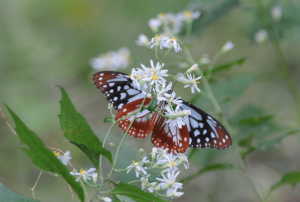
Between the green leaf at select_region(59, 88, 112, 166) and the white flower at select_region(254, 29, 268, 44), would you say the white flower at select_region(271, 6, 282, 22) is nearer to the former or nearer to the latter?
the white flower at select_region(254, 29, 268, 44)

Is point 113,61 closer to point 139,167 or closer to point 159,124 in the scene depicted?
point 159,124

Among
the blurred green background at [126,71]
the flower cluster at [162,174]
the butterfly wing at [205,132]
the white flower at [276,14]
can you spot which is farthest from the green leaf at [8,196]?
the white flower at [276,14]

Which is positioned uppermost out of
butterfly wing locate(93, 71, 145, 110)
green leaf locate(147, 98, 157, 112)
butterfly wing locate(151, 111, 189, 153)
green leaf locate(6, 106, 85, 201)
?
butterfly wing locate(93, 71, 145, 110)

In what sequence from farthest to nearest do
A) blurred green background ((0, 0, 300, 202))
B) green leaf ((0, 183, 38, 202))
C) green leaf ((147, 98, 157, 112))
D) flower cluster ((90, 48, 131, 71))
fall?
1. blurred green background ((0, 0, 300, 202))
2. flower cluster ((90, 48, 131, 71))
3. green leaf ((147, 98, 157, 112))
4. green leaf ((0, 183, 38, 202))

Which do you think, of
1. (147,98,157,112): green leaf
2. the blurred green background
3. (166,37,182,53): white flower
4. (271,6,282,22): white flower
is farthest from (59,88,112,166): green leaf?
(271,6,282,22): white flower

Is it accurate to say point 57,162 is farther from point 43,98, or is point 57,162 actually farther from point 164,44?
point 43,98

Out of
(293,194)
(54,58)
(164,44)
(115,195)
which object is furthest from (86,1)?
(115,195)

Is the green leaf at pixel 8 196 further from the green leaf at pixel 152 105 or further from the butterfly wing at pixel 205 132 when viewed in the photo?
the butterfly wing at pixel 205 132

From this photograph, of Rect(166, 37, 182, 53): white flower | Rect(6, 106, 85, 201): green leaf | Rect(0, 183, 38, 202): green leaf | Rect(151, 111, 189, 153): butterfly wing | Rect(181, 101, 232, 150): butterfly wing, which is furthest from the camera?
Rect(181, 101, 232, 150): butterfly wing
